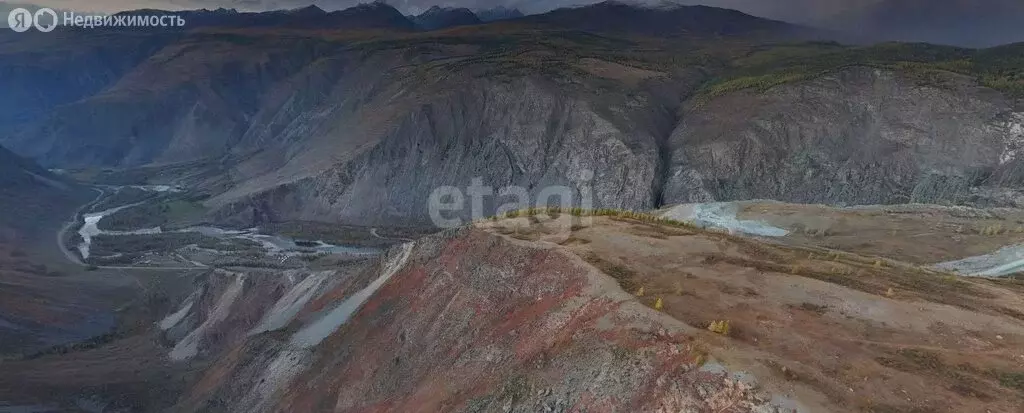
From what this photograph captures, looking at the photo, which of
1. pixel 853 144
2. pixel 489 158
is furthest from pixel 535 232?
pixel 489 158

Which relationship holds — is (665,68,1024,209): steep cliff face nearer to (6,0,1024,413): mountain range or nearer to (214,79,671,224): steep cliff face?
(6,0,1024,413): mountain range

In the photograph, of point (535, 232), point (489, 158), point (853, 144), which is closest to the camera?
point (535, 232)

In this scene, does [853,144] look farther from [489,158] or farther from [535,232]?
[535,232]

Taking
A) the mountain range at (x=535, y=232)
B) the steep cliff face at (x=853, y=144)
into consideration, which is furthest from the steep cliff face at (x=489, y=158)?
the steep cliff face at (x=853, y=144)

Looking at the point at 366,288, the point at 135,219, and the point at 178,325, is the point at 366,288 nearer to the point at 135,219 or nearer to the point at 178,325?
the point at 178,325

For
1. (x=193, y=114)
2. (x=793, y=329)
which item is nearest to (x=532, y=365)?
(x=793, y=329)

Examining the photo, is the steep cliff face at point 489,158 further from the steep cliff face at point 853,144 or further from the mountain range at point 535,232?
the steep cliff face at point 853,144

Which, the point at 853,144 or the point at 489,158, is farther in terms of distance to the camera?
the point at 489,158

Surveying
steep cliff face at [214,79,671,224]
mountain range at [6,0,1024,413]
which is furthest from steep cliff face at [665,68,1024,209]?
steep cliff face at [214,79,671,224]
